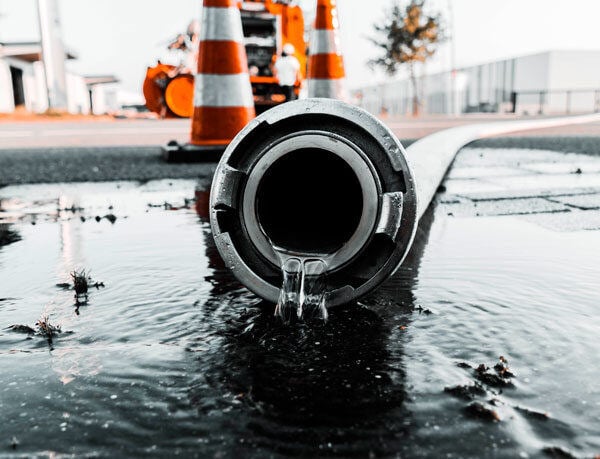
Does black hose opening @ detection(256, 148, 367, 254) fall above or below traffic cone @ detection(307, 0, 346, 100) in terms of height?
below

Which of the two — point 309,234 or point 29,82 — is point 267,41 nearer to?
point 309,234

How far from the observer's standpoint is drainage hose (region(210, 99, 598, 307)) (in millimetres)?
1651

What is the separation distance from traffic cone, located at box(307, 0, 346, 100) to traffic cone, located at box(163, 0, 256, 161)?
2.72 metres

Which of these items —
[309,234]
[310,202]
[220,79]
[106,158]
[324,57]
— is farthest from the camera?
[324,57]

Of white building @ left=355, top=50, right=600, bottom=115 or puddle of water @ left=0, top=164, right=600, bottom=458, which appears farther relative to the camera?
white building @ left=355, top=50, right=600, bottom=115

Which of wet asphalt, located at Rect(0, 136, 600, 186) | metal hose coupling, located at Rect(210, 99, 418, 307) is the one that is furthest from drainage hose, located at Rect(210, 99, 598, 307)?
wet asphalt, located at Rect(0, 136, 600, 186)

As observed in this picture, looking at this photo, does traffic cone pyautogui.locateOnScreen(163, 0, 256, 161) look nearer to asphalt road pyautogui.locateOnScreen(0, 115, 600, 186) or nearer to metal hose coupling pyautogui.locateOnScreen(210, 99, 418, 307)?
asphalt road pyautogui.locateOnScreen(0, 115, 600, 186)

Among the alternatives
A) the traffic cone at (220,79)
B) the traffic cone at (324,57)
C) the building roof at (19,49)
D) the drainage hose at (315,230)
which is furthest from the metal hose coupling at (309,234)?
the building roof at (19,49)

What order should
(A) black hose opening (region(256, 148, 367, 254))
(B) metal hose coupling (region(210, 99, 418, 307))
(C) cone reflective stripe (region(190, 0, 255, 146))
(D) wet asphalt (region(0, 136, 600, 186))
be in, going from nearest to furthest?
(B) metal hose coupling (region(210, 99, 418, 307)), (A) black hose opening (region(256, 148, 367, 254)), (D) wet asphalt (region(0, 136, 600, 186)), (C) cone reflective stripe (region(190, 0, 255, 146))

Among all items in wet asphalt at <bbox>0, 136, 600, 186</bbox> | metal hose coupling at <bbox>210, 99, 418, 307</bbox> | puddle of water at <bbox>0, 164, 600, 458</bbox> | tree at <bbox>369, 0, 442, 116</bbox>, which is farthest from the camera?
tree at <bbox>369, 0, 442, 116</bbox>

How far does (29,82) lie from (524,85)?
115ft

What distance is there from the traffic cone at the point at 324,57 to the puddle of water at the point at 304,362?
6.24m

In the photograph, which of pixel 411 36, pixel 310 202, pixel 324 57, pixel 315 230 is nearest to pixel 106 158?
pixel 324 57

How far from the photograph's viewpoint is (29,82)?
42.6m
